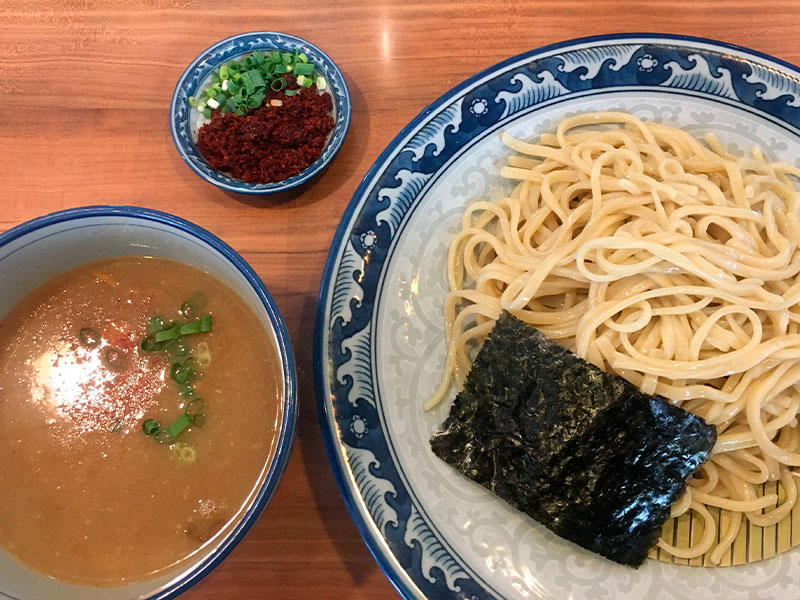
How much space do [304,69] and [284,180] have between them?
54 cm

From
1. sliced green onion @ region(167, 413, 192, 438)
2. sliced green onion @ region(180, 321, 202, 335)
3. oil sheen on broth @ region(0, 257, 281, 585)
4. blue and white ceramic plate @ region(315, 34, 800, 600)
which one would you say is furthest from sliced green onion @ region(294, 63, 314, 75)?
sliced green onion @ region(167, 413, 192, 438)

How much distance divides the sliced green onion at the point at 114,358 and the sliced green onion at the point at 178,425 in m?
0.25

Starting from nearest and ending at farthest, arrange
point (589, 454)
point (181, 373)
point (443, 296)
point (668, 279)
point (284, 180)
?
point (181, 373)
point (589, 454)
point (668, 279)
point (443, 296)
point (284, 180)

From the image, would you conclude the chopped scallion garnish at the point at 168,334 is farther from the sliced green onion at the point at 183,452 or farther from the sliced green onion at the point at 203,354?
the sliced green onion at the point at 183,452

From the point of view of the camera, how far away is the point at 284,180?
2.32 metres

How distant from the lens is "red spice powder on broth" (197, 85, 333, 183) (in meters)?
2.35

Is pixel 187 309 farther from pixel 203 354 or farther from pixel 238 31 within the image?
pixel 238 31

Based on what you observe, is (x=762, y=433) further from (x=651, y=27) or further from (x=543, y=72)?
(x=651, y=27)

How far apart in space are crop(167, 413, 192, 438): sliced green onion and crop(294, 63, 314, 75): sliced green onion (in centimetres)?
159

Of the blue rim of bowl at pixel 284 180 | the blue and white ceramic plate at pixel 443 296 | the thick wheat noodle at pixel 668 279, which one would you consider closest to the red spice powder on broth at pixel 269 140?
the blue rim of bowl at pixel 284 180

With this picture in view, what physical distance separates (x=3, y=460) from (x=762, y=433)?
238cm

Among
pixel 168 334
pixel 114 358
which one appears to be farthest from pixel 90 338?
pixel 168 334

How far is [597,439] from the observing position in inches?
70.7

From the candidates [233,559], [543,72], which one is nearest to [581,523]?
[233,559]
